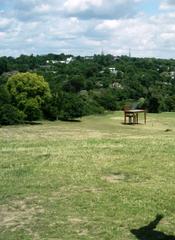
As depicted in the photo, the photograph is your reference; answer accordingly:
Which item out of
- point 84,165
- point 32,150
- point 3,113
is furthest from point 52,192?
point 3,113

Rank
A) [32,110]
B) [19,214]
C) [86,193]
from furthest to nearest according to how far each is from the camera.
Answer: [32,110] → [86,193] → [19,214]

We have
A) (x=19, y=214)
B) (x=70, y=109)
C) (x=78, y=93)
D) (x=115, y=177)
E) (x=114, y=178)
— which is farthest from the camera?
(x=78, y=93)

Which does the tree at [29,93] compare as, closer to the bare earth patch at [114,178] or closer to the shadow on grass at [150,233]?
the bare earth patch at [114,178]

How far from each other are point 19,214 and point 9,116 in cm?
3508

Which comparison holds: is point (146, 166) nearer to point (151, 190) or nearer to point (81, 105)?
point (151, 190)

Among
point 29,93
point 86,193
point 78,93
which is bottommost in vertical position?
point 86,193

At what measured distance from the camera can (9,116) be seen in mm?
44281

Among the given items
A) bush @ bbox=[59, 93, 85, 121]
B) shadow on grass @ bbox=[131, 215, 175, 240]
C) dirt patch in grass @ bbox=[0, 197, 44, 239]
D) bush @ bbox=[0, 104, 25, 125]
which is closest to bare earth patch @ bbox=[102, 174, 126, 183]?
dirt patch in grass @ bbox=[0, 197, 44, 239]

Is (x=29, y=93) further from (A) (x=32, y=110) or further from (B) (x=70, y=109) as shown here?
(B) (x=70, y=109)

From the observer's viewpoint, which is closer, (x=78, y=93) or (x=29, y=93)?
(x=29, y=93)

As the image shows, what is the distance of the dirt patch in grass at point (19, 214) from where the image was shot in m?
8.90

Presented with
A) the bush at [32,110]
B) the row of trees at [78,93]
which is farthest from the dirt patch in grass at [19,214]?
the bush at [32,110]

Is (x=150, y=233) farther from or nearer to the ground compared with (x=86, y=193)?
nearer to the ground

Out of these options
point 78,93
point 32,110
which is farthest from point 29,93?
point 78,93
